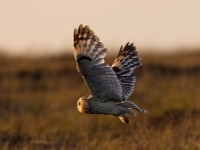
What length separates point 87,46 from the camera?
6957 mm

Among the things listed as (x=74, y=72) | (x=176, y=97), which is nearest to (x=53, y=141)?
(x=176, y=97)

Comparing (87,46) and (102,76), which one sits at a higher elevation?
(87,46)

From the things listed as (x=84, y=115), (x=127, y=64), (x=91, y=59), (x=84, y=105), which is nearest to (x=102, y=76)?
(x=91, y=59)

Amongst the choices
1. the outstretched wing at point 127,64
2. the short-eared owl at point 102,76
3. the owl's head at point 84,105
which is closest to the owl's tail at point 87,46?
the short-eared owl at point 102,76

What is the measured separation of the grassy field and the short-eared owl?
0.58 metres

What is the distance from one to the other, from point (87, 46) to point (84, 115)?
394 centimetres

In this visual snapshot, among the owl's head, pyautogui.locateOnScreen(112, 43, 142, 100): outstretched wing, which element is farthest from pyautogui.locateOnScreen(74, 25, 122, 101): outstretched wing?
pyautogui.locateOnScreen(112, 43, 142, 100): outstretched wing

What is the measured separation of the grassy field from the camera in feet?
28.4

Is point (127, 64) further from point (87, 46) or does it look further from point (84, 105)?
point (87, 46)

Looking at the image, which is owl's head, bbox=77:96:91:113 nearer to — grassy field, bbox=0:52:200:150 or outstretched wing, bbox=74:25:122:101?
outstretched wing, bbox=74:25:122:101

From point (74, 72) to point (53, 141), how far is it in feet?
17.1

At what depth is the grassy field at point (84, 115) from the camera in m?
8.66

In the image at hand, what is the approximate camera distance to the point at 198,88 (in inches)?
512

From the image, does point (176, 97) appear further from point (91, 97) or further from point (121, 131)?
point (91, 97)
